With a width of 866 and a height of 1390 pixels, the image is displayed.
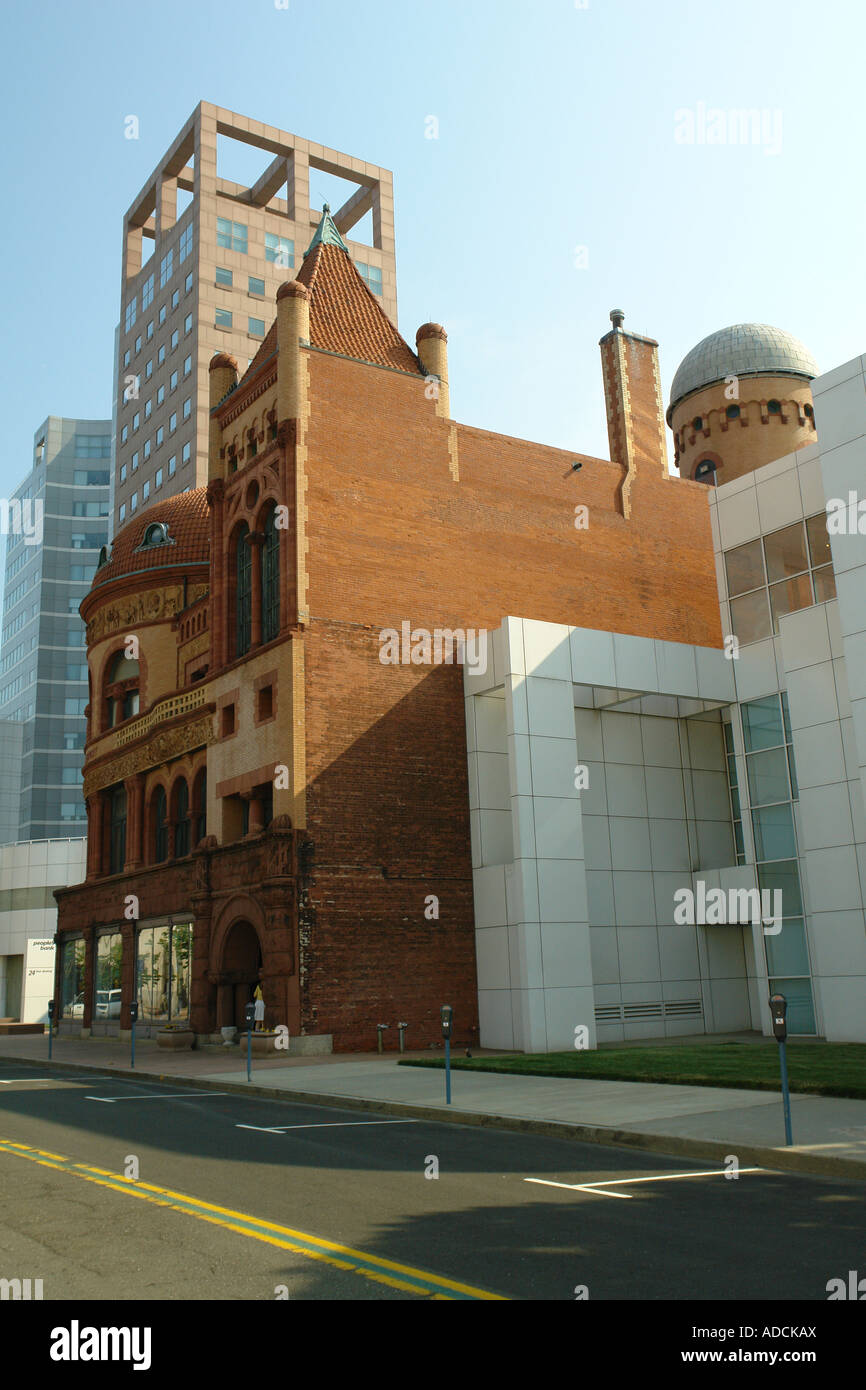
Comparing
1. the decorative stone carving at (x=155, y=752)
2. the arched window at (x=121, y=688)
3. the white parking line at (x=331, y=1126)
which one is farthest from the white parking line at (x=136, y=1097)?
the arched window at (x=121, y=688)

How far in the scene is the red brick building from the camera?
2750cm

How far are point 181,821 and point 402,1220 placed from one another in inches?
1135

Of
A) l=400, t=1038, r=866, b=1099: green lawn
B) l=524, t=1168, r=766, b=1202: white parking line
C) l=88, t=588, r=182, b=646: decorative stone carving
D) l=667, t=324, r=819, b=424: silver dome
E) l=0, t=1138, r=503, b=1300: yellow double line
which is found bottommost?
l=524, t=1168, r=766, b=1202: white parking line

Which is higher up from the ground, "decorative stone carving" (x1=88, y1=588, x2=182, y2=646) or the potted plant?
"decorative stone carving" (x1=88, y1=588, x2=182, y2=646)

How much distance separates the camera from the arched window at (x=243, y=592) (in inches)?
1286

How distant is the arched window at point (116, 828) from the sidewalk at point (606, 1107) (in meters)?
18.1

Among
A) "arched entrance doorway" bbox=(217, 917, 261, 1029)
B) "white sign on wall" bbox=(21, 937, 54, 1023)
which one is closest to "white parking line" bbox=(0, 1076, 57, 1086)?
"arched entrance doorway" bbox=(217, 917, 261, 1029)

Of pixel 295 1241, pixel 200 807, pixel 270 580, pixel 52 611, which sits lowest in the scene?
pixel 295 1241

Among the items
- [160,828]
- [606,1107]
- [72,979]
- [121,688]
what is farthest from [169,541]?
[606,1107]

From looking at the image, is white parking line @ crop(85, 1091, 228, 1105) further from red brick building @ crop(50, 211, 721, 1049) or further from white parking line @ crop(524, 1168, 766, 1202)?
white parking line @ crop(524, 1168, 766, 1202)

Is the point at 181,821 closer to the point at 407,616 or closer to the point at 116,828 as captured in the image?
the point at 116,828

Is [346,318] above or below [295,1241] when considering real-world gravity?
above

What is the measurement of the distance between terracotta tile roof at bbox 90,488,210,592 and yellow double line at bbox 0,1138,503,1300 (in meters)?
31.6

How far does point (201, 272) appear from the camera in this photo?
252ft
